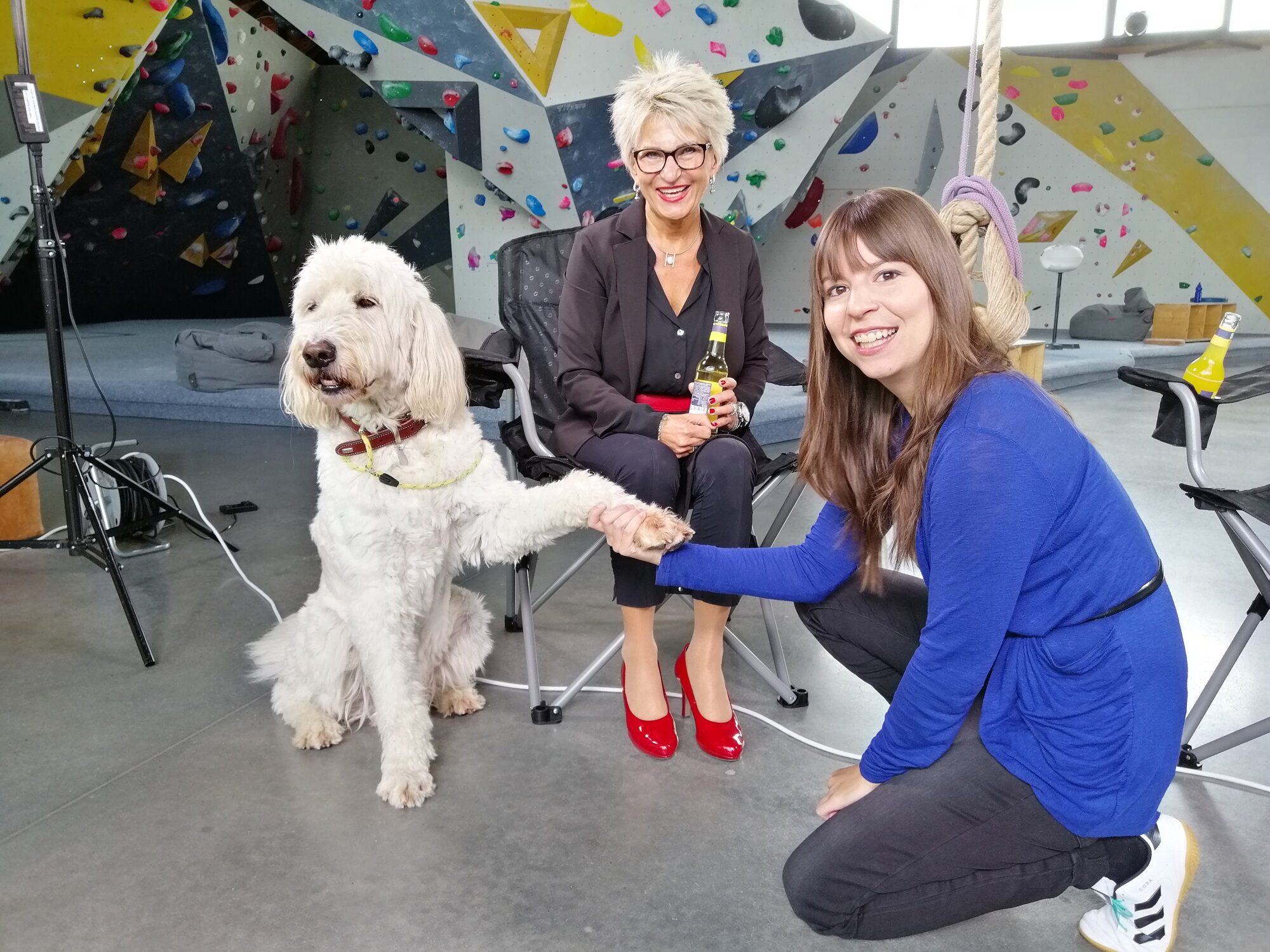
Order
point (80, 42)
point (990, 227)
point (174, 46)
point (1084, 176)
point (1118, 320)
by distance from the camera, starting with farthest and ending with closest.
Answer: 1. point (1084, 176)
2. point (1118, 320)
3. point (174, 46)
4. point (80, 42)
5. point (990, 227)

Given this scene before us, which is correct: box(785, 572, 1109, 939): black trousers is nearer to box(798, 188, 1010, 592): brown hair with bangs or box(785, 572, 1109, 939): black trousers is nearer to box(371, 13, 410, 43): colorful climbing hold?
box(798, 188, 1010, 592): brown hair with bangs

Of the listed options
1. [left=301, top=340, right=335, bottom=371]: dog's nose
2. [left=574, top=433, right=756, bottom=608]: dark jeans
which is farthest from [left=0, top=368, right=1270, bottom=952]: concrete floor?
[left=301, top=340, right=335, bottom=371]: dog's nose

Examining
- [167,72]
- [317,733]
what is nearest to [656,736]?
[317,733]

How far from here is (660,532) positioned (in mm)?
1519

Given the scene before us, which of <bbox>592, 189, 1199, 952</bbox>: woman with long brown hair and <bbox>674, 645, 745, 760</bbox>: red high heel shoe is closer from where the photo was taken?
<bbox>592, 189, 1199, 952</bbox>: woman with long brown hair

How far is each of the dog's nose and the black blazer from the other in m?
0.57

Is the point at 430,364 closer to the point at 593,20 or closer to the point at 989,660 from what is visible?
the point at 989,660

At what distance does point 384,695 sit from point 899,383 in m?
1.11

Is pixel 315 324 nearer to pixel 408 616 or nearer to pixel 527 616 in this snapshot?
pixel 408 616

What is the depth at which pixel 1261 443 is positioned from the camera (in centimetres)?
477

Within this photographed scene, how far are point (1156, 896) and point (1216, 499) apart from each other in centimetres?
64

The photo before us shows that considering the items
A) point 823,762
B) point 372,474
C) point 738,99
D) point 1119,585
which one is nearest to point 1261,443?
point 738,99

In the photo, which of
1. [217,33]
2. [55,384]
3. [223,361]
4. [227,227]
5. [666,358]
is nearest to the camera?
[666,358]

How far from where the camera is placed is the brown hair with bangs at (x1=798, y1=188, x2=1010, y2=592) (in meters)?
1.17
